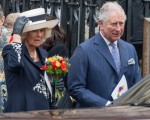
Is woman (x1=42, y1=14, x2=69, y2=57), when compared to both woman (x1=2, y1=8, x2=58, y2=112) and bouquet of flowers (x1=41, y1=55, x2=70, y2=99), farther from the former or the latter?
woman (x1=2, y1=8, x2=58, y2=112)

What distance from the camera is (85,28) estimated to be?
11.0 m

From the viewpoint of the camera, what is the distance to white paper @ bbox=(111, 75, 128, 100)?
7.28m

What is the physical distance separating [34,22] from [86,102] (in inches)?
42.9

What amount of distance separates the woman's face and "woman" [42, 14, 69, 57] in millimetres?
1194

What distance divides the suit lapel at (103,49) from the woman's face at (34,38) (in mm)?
584

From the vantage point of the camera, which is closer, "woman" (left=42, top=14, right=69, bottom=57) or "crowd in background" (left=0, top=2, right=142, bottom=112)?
"crowd in background" (left=0, top=2, right=142, bottom=112)

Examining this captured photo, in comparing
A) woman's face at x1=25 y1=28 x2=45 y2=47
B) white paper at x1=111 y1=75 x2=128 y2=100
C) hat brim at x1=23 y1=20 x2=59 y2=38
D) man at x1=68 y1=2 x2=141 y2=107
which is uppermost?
hat brim at x1=23 y1=20 x2=59 y2=38

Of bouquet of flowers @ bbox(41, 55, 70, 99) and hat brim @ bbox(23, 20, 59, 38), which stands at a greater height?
hat brim @ bbox(23, 20, 59, 38)

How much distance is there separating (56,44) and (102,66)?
1858 millimetres

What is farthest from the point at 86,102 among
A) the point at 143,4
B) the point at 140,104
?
the point at 143,4

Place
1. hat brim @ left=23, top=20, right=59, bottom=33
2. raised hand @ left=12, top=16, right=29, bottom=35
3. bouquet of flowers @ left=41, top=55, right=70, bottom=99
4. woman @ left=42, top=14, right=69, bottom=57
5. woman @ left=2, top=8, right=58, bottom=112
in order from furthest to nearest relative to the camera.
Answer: woman @ left=42, top=14, right=69, bottom=57 → bouquet of flowers @ left=41, top=55, right=70, bottom=99 → hat brim @ left=23, top=20, right=59, bottom=33 → raised hand @ left=12, top=16, right=29, bottom=35 → woman @ left=2, top=8, right=58, bottom=112

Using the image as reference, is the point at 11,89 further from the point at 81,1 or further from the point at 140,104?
the point at 81,1

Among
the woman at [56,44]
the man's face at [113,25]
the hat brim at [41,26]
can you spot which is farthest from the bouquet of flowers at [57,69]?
the woman at [56,44]

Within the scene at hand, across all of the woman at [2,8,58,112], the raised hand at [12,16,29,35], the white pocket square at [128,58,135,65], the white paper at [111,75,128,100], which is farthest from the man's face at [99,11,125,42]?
the raised hand at [12,16,29,35]
